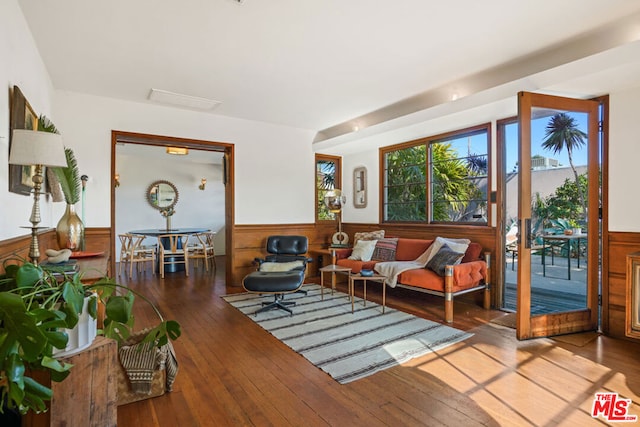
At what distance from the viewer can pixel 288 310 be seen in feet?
12.7

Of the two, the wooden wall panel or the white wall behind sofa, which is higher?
the white wall behind sofa

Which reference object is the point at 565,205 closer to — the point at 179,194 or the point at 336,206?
the point at 336,206

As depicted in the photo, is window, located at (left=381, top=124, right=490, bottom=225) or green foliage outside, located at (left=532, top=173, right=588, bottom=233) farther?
window, located at (left=381, top=124, right=490, bottom=225)

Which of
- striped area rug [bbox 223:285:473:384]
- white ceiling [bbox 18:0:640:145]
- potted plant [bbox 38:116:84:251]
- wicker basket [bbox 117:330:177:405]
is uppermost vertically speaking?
white ceiling [bbox 18:0:640:145]

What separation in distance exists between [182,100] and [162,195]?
5.07 meters

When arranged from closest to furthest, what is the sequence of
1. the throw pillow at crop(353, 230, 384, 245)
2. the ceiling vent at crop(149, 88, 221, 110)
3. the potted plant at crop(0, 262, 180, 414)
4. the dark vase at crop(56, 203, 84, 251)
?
the potted plant at crop(0, 262, 180, 414) → the dark vase at crop(56, 203, 84, 251) → the ceiling vent at crop(149, 88, 221, 110) → the throw pillow at crop(353, 230, 384, 245)

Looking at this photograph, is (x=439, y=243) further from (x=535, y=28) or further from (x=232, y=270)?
(x=232, y=270)

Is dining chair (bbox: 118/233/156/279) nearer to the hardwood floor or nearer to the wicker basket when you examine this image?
the hardwood floor

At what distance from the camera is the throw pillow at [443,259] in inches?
155

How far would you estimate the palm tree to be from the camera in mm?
3314

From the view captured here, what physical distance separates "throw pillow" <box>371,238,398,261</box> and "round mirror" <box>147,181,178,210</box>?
19.9 ft

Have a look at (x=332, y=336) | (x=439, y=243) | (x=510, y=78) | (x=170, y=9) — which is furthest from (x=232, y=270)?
(x=510, y=78)

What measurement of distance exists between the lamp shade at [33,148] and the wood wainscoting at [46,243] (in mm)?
491

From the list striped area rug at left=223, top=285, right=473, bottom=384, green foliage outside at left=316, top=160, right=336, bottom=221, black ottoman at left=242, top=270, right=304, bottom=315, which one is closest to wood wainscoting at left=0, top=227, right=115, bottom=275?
black ottoman at left=242, top=270, right=304, bottom=315
